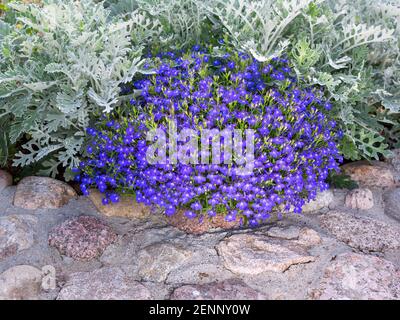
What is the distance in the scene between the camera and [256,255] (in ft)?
8.31

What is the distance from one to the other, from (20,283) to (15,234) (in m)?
0.31

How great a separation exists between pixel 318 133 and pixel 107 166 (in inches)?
43.6

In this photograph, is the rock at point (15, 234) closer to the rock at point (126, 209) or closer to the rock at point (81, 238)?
the rock at point (81, 238)

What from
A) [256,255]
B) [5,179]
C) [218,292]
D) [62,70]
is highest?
[62,70]

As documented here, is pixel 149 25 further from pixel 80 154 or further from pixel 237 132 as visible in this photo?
pixel 237 132

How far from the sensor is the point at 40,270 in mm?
2516

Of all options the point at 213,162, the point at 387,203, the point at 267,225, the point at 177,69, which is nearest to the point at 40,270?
the point at 213,162

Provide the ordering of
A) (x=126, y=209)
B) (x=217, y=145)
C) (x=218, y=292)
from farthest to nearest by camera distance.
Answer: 1. (x=126, y=209)
2. (x=217, y=145)
3. (x=218, y=292)

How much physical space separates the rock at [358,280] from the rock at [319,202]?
1.49 feet

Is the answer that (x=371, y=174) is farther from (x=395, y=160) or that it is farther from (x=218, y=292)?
(x=218, y=292)

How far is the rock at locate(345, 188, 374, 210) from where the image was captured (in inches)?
118

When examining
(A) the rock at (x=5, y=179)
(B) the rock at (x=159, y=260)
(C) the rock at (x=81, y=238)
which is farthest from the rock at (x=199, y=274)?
(A) the rock at (x=5, y=179)

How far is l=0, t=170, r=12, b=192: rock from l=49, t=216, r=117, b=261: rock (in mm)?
552

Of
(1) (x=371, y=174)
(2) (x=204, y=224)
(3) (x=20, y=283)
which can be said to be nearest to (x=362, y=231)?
(1) (x=371, y=174)
